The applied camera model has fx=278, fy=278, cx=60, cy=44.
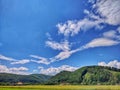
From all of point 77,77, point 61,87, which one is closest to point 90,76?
point 77,77

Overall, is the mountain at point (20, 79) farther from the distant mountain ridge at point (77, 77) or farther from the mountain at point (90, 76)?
the mountain at point (90, 76)

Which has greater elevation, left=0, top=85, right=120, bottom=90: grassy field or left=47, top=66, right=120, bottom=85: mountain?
left=47, top=66, right=120, bottom=85: mountain

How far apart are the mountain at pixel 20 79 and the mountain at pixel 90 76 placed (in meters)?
0.14

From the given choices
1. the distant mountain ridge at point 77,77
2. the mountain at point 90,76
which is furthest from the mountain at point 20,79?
the mountain at point 90,76

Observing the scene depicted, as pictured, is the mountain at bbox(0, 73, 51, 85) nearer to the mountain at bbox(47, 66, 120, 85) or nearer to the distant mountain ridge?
the distant mountain ridge

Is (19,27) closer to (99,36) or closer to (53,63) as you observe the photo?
(53,63)

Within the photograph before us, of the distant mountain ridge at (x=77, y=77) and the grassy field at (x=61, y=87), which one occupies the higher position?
the distant mountain ridge at (x=77, y=77)

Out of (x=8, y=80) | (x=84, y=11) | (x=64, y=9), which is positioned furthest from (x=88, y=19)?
(x=8, y=80)

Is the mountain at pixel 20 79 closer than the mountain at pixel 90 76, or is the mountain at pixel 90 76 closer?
the mountain at pixel 90 76

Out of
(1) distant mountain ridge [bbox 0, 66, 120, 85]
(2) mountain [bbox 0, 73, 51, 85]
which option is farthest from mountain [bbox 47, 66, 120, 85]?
(2) mountain [bbox 0, 73, 51, 85]

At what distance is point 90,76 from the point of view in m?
4.62

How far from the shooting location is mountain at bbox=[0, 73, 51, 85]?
15.4 ft

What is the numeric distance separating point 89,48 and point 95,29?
336 mm

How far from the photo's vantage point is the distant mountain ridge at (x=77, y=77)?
4.55 meters
